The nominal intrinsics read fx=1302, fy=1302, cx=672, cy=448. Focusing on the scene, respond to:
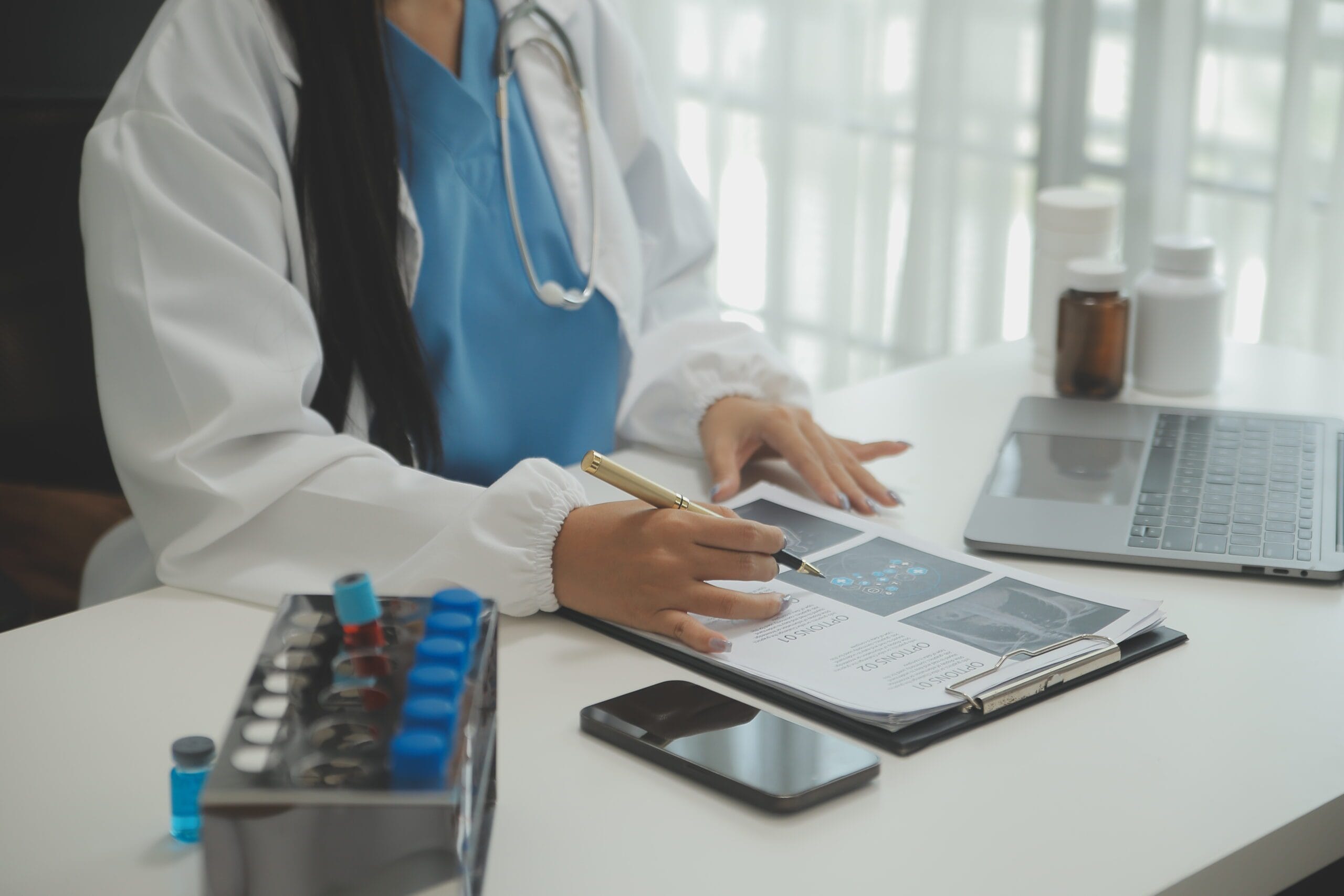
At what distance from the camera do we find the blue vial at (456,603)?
2.02 ft

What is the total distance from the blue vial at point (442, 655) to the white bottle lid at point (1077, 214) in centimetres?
101

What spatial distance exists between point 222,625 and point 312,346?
0.22m

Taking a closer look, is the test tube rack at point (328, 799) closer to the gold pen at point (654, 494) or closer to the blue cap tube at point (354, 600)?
the blue cap tube at point (354, 600)

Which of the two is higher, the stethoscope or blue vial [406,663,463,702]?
the stethoscope

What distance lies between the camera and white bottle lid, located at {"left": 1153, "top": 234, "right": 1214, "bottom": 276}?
130cm

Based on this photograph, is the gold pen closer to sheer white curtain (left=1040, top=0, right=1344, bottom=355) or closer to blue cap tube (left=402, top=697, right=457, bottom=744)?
blue cap tube (left=402, top=697, right=457, bottom=744)

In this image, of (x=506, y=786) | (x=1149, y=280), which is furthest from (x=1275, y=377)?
(x=506, y=786)

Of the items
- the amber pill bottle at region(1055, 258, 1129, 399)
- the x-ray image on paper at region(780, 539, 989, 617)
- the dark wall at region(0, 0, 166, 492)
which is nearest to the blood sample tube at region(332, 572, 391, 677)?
the x-ray image on paper at region(780, 539, 989, 617)

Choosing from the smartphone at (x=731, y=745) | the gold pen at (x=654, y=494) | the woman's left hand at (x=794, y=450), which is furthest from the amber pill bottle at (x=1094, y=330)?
the smartphone at (x=731, y=745)

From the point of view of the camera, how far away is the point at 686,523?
868mm

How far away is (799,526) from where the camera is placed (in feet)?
3.32

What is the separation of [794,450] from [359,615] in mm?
583

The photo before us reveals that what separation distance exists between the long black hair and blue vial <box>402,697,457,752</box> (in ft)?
1.96

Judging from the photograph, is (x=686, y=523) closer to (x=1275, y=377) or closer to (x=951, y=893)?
(x=951, y=893)
